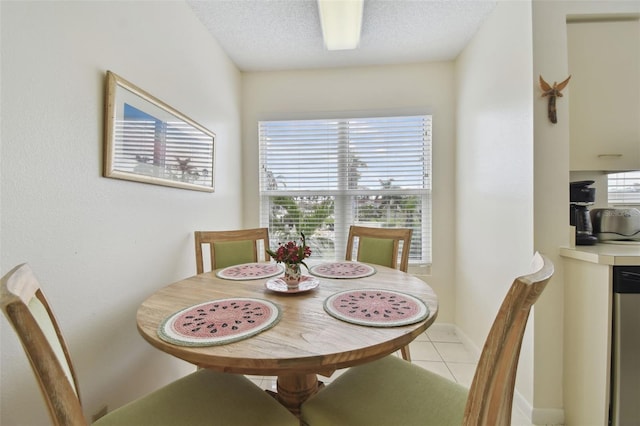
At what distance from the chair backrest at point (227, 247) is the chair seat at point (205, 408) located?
2.75ft

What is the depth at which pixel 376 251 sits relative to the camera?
191 cm

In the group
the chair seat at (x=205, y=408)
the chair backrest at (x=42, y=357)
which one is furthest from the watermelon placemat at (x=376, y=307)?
the chair backrest at (x=42, y=357)

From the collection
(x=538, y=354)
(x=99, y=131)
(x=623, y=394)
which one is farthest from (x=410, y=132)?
(x=99, y=131)

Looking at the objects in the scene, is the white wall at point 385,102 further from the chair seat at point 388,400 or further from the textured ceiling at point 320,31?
the chair seat at point 388,400

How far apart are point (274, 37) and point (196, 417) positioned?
2448mm

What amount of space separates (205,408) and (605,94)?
8.31 ft

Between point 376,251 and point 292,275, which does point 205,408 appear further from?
point 376,251

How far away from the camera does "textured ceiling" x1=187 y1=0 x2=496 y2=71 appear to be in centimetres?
182

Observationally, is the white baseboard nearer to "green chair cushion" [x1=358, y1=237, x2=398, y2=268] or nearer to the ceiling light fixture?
"green chair cushion" [x1=358, y1=237, x2=398, y2=268]

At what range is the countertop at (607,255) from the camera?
1.16 metres

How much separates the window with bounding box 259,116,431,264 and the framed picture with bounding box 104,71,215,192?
930 millimetres

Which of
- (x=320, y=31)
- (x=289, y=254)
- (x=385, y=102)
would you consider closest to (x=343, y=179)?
(x=385, y=102)

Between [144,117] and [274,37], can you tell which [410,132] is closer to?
[274,37]

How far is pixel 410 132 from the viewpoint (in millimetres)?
2576
